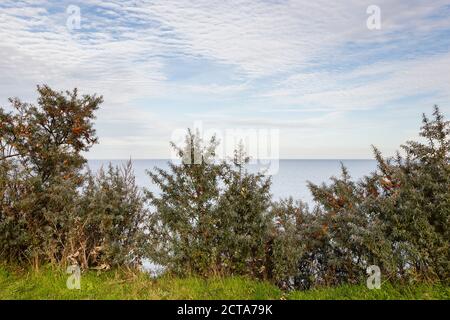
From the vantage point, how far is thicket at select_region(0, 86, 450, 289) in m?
6.26

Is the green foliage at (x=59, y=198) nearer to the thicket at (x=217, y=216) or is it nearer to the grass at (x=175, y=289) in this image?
the thicket at (x=217, y=216)

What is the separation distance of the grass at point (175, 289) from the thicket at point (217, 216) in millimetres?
339

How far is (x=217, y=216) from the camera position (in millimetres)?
6922

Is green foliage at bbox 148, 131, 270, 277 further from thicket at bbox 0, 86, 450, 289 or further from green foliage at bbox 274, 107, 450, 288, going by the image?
green foliage at bbox 274, 107, 450, 288

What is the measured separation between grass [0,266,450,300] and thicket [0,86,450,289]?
0.34 meters

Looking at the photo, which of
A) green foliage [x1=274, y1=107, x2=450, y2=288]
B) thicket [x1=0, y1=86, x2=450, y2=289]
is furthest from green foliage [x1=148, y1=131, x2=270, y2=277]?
green foliage [x1=274, y1=107, x2=450, y2=288]

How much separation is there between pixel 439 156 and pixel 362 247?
7.62 ft

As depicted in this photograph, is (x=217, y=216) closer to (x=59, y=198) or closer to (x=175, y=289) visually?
(x=175, y=289)

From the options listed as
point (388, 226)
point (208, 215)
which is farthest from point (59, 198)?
point (388, 226)

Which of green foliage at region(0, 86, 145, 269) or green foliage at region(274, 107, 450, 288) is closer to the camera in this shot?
green foliage at region(274, 107, 450, 288)

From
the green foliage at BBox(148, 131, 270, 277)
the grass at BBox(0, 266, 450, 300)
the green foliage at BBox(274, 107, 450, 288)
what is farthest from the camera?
the green foliage at BBox(148, 131, 270, 277)

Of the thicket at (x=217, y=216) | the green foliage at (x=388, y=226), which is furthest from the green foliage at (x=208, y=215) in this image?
the green foliage at (x=388, y=226)

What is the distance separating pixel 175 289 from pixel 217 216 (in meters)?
1.59
